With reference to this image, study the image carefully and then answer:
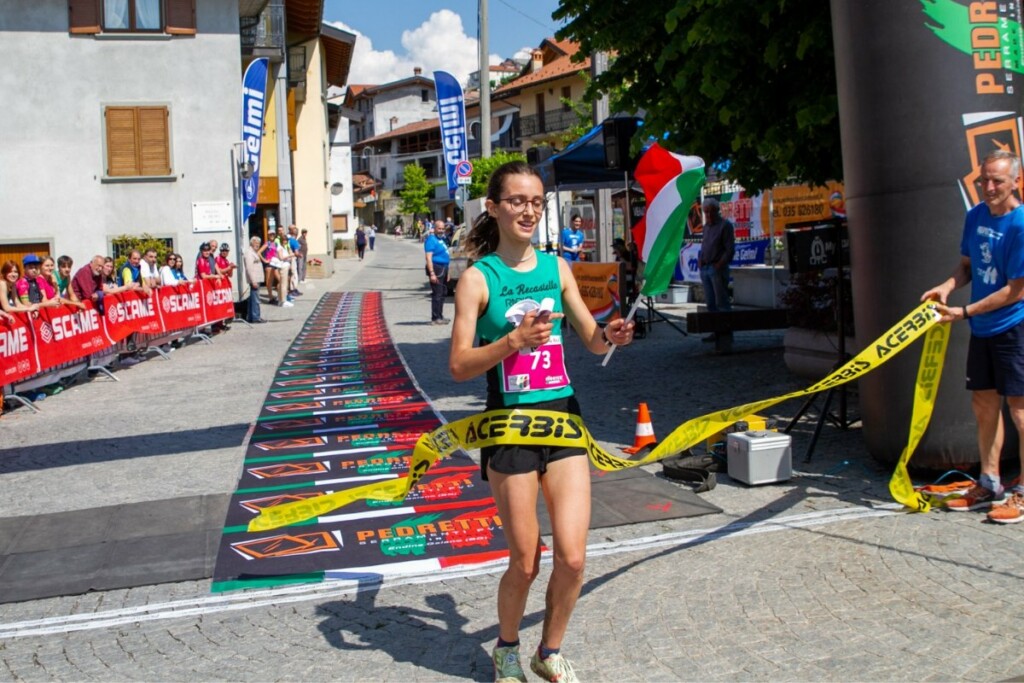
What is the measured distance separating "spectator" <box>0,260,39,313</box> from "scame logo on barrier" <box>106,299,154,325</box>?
2.35 metres

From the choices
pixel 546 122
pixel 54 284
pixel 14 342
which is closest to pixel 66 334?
pixel 54 284

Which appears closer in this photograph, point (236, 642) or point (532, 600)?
point (236, 642)

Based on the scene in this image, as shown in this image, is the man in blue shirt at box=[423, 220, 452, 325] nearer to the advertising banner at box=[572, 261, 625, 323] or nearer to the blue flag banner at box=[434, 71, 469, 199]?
the advertising banner at box=[572, 261, 625, 323]

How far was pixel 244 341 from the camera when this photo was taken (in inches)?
758

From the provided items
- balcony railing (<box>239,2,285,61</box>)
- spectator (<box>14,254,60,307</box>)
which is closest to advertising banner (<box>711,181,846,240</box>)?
spectator (<box>14,254,60,307</box>)

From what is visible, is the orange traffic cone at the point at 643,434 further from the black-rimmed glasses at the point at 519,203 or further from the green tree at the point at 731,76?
the black-rimmed glasses at the point at 519,203

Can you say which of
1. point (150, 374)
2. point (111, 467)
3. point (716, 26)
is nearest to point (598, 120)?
point (150, 374)

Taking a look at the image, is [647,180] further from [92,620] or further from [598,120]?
[598,120]

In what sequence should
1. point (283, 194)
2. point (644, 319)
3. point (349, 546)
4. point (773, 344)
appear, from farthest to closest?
point (283, 194) < point (644, 319) < point (773, 344) < point (349, 546)

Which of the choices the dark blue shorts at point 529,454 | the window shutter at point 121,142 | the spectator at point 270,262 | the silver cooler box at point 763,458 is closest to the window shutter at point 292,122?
the spectator at point 270,262

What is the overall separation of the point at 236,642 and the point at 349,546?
55.9 inches

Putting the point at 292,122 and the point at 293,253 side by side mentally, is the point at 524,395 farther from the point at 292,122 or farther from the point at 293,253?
the point at 292,122

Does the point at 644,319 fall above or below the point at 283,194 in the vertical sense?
below

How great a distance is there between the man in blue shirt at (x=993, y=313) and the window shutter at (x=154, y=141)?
2392 cm
